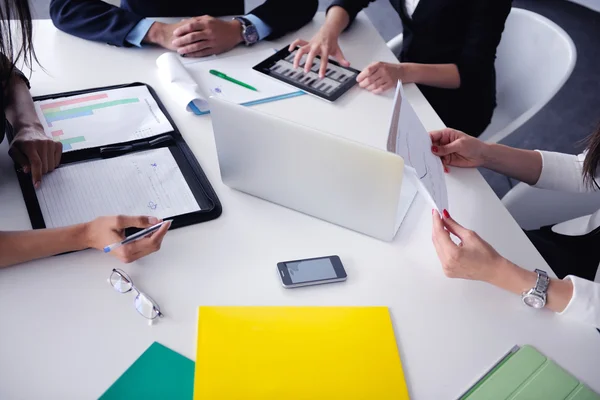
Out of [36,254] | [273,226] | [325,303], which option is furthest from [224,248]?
[36,254]

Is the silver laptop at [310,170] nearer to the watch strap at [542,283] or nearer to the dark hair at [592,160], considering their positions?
the watch strap at [542,283]

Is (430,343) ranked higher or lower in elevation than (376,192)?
lower

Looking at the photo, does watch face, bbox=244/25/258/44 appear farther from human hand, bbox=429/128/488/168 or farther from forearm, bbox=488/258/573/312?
forearm, bbox=488/258/573/312

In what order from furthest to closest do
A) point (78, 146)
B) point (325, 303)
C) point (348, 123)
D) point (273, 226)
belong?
point (348, 123), point (78, 146), point (273, 226), point (325, 303)

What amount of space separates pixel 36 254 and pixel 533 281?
0.84m

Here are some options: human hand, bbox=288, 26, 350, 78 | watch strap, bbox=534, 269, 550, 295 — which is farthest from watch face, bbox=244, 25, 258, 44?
watch strap, bbox=534, 269, 550, 295

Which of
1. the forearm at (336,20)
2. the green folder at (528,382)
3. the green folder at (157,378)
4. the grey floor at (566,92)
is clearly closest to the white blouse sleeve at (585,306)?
the green folder at (528,382)

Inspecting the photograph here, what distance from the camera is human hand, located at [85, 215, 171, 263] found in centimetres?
90

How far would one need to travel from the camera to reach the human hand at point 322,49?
1406 mm

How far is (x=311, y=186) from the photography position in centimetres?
98

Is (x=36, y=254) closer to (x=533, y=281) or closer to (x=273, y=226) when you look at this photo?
(x=273, y=226)

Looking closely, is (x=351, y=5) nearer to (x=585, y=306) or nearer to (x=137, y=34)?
(x=137, y=34)

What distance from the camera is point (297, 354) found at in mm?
802

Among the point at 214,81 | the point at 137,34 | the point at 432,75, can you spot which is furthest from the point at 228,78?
the point at 432,75
